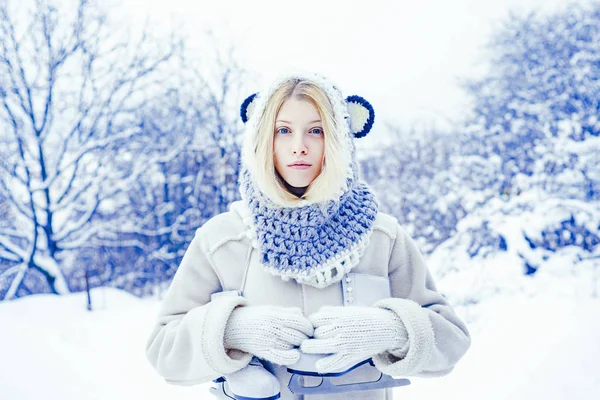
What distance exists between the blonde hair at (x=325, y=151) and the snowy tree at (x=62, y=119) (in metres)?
6.41

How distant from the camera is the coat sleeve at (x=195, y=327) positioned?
907 mm

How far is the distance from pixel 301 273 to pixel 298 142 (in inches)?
11.8

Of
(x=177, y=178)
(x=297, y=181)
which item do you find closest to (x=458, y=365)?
(x=297, y=181)

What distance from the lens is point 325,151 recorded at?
1.06 meters

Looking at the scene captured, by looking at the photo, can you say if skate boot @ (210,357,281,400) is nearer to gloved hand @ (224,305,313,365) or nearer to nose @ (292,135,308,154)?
gloved hand @ (224,305,313,365)

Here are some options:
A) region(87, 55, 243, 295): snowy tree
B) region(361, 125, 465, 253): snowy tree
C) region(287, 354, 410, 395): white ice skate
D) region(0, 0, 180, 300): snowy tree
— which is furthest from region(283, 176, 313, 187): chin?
region(87, 55, 243, 295): snowy tree

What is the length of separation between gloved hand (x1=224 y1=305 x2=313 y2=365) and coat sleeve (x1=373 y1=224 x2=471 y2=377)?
19cm

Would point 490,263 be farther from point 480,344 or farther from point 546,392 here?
point 546,392

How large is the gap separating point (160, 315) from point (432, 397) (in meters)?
1.95

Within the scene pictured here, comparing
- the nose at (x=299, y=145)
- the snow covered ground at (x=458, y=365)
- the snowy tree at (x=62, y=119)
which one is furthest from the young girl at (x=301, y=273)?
the snowy tree at (x=62, y=119)

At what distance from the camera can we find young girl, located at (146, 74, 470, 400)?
92cm

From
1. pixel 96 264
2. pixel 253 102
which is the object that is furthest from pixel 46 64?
pixel 253 102

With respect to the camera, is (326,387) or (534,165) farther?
(534,165)

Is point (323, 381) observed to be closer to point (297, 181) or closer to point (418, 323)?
point (418, 323)
